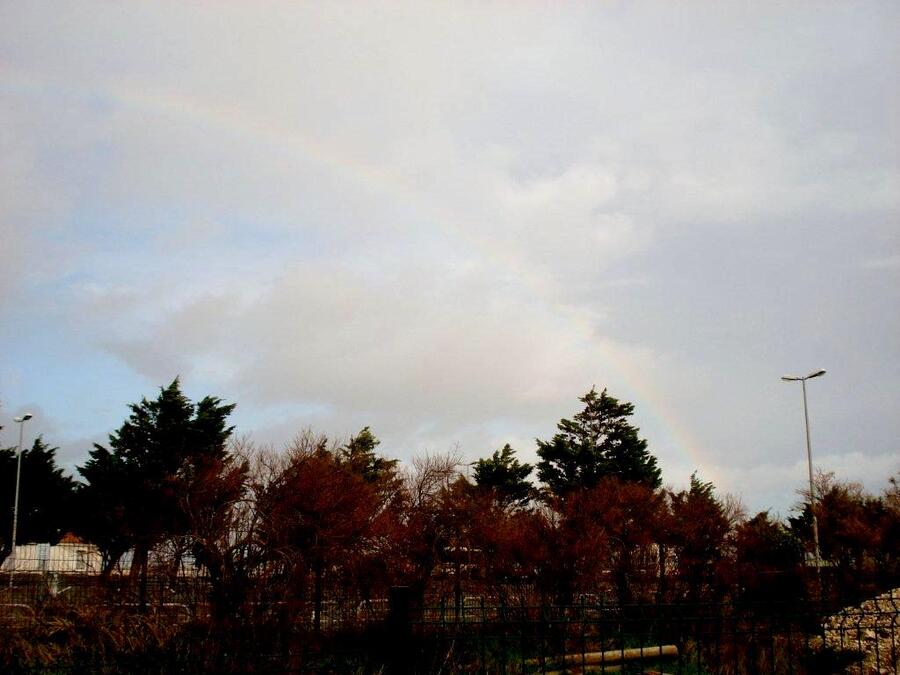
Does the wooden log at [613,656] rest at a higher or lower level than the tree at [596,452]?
lower

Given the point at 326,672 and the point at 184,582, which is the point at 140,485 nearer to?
the point at 184,582

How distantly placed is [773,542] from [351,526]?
1241 centimetres

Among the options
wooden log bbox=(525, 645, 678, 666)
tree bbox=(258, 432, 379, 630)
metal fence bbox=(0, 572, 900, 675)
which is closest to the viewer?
metal fence bbox=(0, 572, 900, 675)

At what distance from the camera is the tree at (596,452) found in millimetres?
43094

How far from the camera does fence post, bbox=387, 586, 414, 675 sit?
21.7ft

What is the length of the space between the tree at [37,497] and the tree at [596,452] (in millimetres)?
22847

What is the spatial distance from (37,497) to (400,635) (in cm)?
3544

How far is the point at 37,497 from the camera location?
121 feet

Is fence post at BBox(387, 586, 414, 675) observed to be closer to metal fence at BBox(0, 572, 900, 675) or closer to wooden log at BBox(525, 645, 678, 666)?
metal fence at BBox(0, 572, 900, 675)

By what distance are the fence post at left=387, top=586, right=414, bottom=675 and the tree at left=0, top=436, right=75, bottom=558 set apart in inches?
1334

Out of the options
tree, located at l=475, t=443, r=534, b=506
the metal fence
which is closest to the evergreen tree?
tree, located at l=475, t=443, r=534, b=506

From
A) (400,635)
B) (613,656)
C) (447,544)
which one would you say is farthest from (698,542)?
(400,635)

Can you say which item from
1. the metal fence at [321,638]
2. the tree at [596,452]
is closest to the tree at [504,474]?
the tree at [596,452]

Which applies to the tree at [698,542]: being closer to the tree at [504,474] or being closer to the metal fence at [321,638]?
the metal fence at [321,638]
